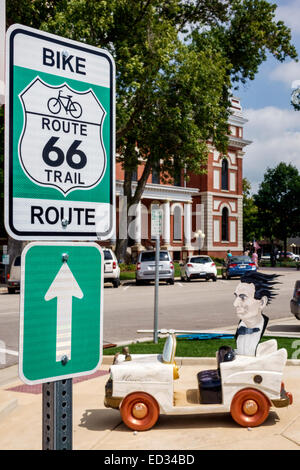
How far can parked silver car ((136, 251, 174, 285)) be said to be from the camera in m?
27.9

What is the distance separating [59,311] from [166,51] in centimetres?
2680

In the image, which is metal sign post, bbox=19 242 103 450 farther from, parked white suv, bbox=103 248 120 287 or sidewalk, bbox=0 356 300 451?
parked white suv, bbox=103 248 120 287

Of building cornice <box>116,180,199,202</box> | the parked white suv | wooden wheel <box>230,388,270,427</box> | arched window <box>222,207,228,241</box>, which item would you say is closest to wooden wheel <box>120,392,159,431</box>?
wooden wheel <box>230,388,270,427</box>

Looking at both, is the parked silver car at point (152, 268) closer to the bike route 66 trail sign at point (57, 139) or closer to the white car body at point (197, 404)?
the white car body at point (197, 404)

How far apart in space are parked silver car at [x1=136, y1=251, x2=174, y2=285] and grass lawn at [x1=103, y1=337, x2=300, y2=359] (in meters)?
16.8

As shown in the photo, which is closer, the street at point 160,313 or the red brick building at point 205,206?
the street at point 160,313

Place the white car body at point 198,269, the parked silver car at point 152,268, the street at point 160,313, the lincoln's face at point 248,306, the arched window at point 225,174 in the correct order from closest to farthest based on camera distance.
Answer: the lincoln's face at point 248,306
the street at point 160,313
the parked silver car at point 152,268
the white car body at point 198,269
the arched window at point 225,174

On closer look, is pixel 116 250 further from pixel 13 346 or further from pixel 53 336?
pixel 53 336

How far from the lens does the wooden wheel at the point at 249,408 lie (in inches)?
226

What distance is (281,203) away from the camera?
65938 millimetres

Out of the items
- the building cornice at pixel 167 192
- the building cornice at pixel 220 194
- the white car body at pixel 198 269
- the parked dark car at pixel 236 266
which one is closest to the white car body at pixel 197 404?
the white car body at pixel 198 269

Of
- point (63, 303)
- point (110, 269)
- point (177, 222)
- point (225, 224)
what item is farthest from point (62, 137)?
point (225, 224)

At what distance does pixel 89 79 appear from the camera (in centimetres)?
208

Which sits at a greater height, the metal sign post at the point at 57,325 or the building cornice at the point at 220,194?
the building cornice at the point at 220,194
